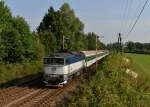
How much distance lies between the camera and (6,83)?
35.6 meters

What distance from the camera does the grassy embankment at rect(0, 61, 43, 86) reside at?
3802 centimetres

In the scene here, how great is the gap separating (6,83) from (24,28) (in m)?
18.0

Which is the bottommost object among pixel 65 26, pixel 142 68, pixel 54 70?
pixel 142 68

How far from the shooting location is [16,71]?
44.2 metres

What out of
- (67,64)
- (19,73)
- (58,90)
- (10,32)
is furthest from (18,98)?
(10,32)

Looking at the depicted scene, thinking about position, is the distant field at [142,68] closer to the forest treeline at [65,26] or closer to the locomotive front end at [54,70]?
the locomotive front end at [54,70]

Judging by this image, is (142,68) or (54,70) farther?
(142,68)

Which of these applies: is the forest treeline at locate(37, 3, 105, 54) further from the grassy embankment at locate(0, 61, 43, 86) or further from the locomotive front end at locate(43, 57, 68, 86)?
the locomotive front end at locate(43, 57, 68, 86)

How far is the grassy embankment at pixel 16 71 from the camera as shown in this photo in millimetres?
38019

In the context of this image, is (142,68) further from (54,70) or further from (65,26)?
(65,26)

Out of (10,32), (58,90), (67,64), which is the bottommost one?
(58,90)

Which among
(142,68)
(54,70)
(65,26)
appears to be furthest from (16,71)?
(65,26)

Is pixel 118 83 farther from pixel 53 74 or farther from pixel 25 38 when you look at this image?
pixel 25 38

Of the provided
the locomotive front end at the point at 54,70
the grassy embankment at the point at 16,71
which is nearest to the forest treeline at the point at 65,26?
the grassy embankment at the point at 16,71
